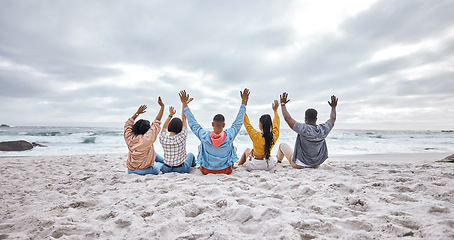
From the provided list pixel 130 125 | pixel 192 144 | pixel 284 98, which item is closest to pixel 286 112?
pixel 284 98

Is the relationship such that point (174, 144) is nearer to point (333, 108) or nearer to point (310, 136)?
point (310, 136)

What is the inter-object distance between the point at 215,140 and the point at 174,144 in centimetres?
92

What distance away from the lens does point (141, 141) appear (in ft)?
14.5

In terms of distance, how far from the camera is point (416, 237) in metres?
1.72

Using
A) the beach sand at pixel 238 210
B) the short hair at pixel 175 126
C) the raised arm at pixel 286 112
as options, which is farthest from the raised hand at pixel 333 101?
the short hair at pixel 175 126

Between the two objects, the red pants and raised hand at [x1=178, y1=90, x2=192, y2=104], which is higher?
raised hand at [x1=178, y1=90, x2=192, y2=104]

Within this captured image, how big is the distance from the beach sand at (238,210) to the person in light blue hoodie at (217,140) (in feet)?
2.41

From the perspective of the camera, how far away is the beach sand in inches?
76.2

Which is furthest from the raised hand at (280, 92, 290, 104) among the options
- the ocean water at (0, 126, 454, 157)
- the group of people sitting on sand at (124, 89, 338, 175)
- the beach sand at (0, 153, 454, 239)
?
the ocean water at (0, 126, 454, 157)

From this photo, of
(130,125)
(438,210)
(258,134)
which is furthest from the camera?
(258,134)

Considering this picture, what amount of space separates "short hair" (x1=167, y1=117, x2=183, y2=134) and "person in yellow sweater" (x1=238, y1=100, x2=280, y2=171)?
4.56 feet

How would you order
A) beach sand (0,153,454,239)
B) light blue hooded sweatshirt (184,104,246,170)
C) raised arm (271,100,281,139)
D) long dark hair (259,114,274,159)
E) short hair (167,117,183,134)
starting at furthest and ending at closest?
raised arm (271,100,281,139), long dark hair (259,114,274,159), short hair (167,117,183,134), light blue hooded sweatshirt (184,104,246,170), beach sand (0,153,454,239)

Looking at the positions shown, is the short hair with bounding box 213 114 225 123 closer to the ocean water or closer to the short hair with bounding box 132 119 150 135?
the short hair with bounding box 132 119 150 135

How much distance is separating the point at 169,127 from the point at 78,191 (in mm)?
1896
